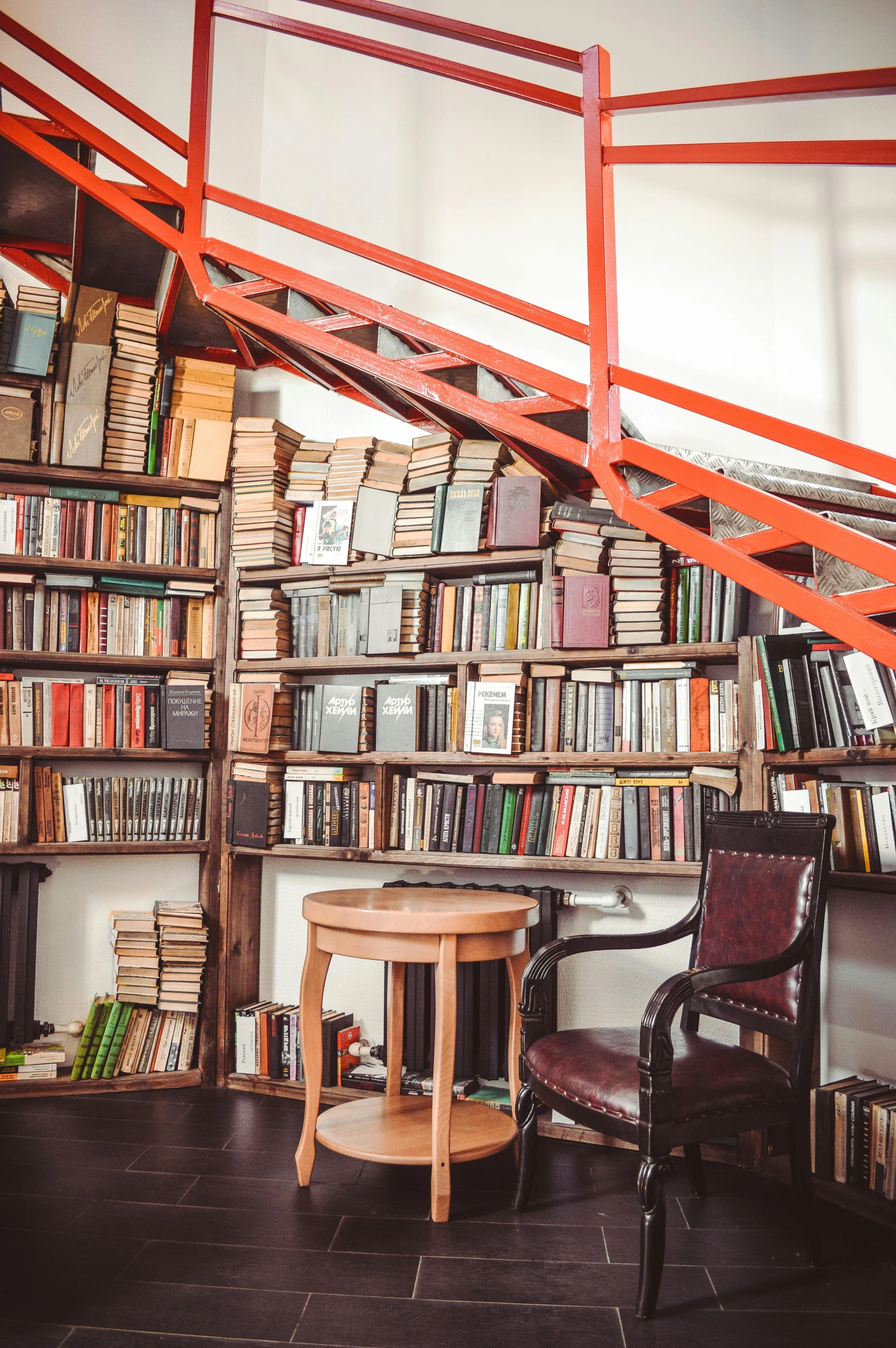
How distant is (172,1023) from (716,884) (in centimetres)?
216

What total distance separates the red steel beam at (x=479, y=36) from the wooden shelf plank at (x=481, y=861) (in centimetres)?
235

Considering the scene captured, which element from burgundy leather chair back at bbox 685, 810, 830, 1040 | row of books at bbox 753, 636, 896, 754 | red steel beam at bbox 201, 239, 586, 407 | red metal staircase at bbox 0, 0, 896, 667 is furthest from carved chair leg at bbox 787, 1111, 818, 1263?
red steel beam at bbox 201, 239, 586, 407

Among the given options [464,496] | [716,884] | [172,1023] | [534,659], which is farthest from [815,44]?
[172,1023]

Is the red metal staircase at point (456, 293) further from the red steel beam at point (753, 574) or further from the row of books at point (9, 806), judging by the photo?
the row of books at point (9, 806)

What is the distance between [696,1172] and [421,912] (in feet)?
3.60

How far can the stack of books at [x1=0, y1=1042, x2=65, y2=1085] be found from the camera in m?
3.34

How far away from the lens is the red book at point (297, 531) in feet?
11.9

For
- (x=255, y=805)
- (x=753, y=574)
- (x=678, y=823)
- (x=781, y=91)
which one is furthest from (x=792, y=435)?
(x=255, y=805)

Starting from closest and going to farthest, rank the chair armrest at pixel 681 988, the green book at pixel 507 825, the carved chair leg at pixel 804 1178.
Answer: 1. the chair armrest at pixel 681 988
2. the carved chair leg at pixel 804 1178
3. the green book at pixel 507 825

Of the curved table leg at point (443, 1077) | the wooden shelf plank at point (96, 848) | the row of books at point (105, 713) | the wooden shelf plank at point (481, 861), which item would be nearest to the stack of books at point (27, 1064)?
the wooden shelf plank at point (96, 848)

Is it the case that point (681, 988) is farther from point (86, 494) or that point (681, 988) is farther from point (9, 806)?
point (86, 494)

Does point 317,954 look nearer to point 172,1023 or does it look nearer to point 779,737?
point 172,1023

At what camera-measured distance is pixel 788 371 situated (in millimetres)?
3279

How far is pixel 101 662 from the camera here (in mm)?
3543
